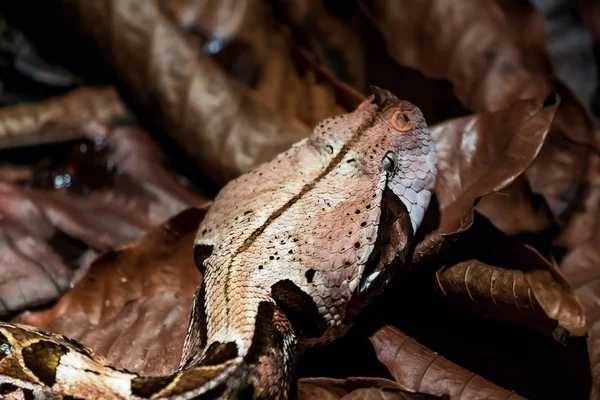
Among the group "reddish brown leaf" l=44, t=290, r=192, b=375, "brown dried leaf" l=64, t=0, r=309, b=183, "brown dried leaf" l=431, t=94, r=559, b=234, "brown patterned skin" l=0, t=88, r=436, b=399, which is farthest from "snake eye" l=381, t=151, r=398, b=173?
"reddish brown leaf" l=44, t=290, r=192, b=375

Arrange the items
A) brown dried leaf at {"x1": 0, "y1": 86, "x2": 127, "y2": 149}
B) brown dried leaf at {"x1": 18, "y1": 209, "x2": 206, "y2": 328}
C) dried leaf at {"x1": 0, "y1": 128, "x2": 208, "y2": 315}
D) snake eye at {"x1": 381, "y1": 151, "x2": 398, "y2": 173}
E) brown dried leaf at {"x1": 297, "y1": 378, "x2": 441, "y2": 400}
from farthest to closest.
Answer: brown dried leaf at {"x1": 0, "y1": 86, "x2": 127, "y2": 149} < dried leaf at {"x1": 0, "y1": 128, "x2": 208, "y2": 315} < brown dried leaf at {"x1": 18, "y1": 209, "x2": 206, "y2": 328} < snake eye at {"x1": 381, "y1": 151, "x2": 398, "y2": 173} < brown dried leaf at {"x1": 297, "y1": 378, "x2": 441, "y2": 400}

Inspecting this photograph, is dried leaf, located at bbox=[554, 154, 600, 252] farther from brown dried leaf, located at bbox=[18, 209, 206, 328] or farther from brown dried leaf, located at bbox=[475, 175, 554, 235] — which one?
brown dried leaf, located at bbox=[18, 209, 206, 328]

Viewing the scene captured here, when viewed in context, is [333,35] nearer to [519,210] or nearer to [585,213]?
[519,210]

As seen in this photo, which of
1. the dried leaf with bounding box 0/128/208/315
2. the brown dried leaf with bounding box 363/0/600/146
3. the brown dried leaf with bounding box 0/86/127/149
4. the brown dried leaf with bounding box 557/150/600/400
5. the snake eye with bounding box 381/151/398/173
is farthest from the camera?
the brown dried leaf with bounding box 0/86/127/149

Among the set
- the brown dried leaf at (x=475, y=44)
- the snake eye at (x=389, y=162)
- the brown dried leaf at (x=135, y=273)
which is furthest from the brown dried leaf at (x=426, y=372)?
the brown dried leaf at (x=475, y=44)

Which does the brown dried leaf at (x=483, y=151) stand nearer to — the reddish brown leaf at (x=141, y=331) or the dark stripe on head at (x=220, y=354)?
the dark stripe on head at (x=220, y=354)

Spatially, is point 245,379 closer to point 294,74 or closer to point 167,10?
point 294,74
